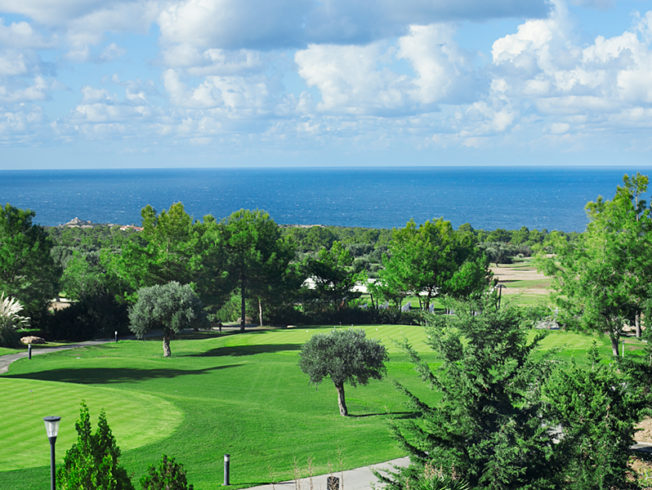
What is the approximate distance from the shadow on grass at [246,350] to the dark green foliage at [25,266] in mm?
17268

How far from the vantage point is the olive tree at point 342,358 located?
2372 cm

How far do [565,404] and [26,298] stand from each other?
46.0 metres

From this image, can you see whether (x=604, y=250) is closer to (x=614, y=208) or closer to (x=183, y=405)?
(x=614, y=208)

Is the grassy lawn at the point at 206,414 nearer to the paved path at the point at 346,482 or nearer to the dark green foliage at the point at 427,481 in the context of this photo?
the paved path at the point at 346,482

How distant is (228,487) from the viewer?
49.9ft

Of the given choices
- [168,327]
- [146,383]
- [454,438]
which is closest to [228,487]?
[454,438]

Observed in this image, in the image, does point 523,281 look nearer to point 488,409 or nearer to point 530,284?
point 530,284

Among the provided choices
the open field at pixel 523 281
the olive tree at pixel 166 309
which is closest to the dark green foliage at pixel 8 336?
the olive tree at pixel 166 309

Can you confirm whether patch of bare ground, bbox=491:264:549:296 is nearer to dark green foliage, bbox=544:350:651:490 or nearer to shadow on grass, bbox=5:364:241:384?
shadow on grass, bbox=5:364:241:384

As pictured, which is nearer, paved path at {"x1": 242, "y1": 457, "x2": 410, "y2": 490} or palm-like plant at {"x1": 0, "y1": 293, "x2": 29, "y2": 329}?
paved path at {"x1": 242, "y1": 457, "x2": 410, "y2": 490}

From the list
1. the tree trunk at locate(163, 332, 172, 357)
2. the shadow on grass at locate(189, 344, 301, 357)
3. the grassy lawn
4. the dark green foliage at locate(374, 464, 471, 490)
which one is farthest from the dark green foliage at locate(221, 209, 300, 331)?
the dark green foliage at locate(374, 464, 471, 490)

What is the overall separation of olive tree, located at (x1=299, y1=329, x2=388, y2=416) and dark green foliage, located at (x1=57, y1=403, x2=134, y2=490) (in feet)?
45.7

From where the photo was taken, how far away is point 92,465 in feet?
31.2

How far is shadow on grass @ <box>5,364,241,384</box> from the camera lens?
96.7ft
